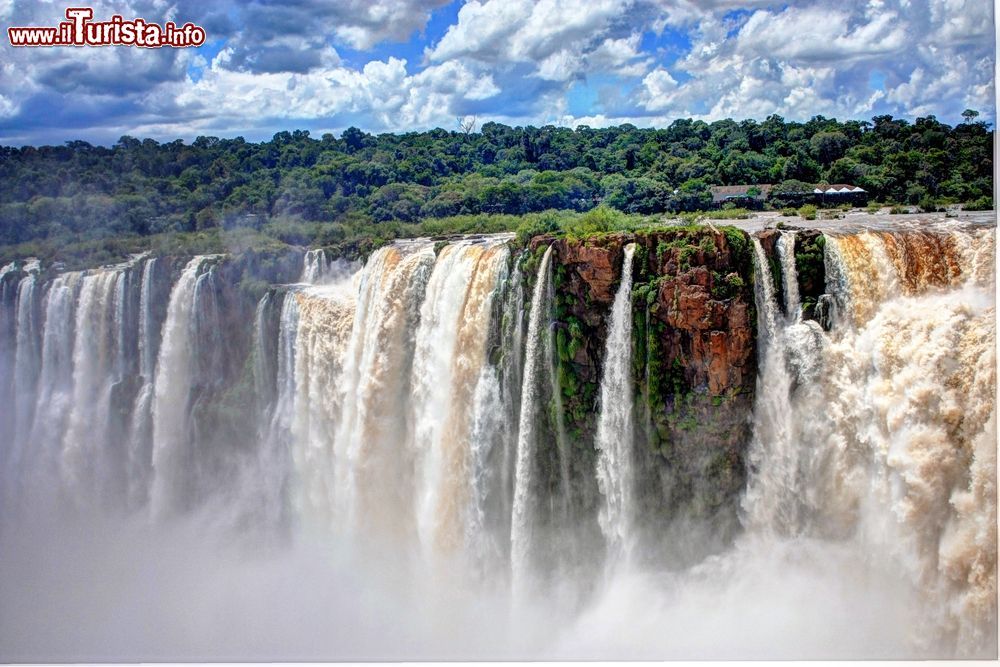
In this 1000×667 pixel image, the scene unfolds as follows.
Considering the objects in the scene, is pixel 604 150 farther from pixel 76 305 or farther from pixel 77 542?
pixel 77 542

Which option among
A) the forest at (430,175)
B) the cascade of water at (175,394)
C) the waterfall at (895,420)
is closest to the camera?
the waterfall at (895,420)

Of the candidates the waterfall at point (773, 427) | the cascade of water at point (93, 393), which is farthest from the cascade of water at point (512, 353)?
the cascade of water at point (93, 393)

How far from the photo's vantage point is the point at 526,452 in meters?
9.99

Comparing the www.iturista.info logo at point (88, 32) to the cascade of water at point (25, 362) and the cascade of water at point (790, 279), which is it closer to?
the cascade of water at point (25, 362)

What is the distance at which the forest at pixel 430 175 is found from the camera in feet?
34.9

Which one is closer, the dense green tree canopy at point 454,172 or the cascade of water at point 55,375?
the dense green tree canopy at point 454,172

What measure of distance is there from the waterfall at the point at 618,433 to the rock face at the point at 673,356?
0.32 ft

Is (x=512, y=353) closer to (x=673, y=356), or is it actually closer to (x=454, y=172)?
(x=673, y=356)

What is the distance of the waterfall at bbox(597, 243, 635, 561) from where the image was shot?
955cm

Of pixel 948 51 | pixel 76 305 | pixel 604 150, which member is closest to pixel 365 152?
pixel 604 150

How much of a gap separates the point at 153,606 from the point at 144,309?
5.18m

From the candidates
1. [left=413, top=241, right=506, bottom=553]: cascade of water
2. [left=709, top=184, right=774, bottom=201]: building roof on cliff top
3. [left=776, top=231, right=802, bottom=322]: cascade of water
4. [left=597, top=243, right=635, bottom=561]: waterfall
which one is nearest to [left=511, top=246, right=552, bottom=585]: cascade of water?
[left=413, top=241, right=506, bottom=553]: cascade of water

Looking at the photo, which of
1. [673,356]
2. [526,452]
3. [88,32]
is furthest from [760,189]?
[88,32]

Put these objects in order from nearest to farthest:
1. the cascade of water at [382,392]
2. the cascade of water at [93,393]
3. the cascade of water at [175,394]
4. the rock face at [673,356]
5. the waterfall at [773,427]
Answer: the waterfall at [773,427]
the rock face at [673,356]
the cascade of water at [382,392]
the cascade of water at [175,394]
the cascade of water at [93,393]
